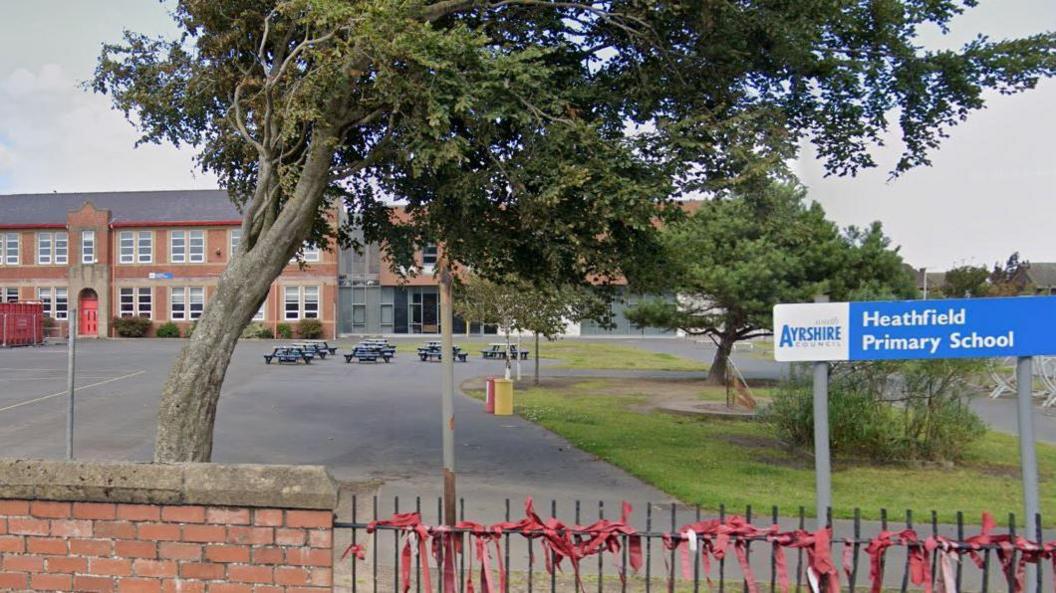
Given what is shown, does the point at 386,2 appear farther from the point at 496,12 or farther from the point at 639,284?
the point at 639,284

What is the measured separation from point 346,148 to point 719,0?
5.26 meters

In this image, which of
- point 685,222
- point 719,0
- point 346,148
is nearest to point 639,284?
point 685,222

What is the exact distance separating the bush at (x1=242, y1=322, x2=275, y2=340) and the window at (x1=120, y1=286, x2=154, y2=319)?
6771 millimetres

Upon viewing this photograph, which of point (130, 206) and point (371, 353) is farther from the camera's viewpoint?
point (130, 206)

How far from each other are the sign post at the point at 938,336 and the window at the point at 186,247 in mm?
51858

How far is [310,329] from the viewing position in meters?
51.1

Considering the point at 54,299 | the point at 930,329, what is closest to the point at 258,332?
the point at 54,299

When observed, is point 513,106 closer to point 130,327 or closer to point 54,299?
point 130,327

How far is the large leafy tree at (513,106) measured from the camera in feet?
26.5

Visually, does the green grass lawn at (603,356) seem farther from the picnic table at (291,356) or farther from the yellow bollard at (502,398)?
the yellow bollard at (502,398)

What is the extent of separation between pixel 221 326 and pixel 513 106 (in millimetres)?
3683

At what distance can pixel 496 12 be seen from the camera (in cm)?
984

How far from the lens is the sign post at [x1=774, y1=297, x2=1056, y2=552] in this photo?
447cm

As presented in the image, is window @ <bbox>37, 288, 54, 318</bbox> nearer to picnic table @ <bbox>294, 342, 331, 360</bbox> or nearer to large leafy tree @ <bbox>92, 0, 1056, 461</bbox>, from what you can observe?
picnic table @ <bbox>294, 342, 331, 360</bbox>
